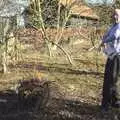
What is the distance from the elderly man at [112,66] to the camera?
28.9 feet

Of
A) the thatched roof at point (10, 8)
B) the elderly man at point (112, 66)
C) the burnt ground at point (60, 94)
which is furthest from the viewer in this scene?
the thatched roof at point (10, 8)

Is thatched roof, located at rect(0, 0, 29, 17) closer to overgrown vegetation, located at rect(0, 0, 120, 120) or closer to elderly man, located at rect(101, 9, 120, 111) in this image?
overgrown vegetation, located at rect(0, 0, 120, 120)

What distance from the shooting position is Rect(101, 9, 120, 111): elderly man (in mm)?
8805

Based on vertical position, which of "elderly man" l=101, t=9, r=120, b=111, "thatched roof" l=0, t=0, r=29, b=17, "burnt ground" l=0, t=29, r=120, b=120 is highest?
"thatched roof" l=0, t=0, r=29, b=17

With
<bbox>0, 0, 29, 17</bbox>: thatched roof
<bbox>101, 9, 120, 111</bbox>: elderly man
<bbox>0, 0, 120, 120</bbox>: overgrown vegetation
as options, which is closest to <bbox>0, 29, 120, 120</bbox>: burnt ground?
<bbox>0, 0, 120, 120</bbox>: overgrown vegetation

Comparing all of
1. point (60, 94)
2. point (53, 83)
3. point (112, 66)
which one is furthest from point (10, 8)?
point (112, 66)

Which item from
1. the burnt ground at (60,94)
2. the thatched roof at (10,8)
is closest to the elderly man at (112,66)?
the burnt ground at (60,94)

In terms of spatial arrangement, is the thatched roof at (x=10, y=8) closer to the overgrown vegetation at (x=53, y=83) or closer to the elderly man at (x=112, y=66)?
the overgrown vegetation at (x=53, y=83)

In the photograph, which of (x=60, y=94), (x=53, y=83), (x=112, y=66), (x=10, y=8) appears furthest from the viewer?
(x=10, y=8)

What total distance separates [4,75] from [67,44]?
1272cm

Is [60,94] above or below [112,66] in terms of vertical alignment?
below

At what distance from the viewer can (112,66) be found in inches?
353

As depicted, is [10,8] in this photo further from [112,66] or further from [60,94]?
[112,66]

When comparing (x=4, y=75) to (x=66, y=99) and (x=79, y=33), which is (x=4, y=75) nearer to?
(x=66, y=99)
